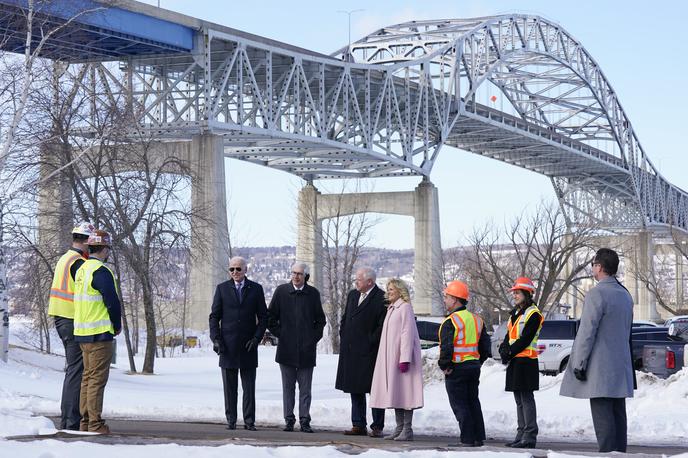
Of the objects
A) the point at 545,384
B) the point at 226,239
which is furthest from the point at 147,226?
the point at 226,239

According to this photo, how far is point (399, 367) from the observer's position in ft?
43.1

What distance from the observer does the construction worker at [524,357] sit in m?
12.9

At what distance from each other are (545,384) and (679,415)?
5.09 metres

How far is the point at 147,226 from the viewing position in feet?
98.7

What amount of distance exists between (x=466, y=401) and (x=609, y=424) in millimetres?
2188

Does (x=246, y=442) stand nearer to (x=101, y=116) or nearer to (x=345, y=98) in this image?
(x=101, y=116)

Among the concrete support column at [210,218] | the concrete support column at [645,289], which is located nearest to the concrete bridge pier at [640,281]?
the concrete support column at [645,289]

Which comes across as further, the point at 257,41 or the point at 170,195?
the point at 257,41

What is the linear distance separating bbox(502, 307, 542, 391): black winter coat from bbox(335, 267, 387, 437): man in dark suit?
5.01 feet

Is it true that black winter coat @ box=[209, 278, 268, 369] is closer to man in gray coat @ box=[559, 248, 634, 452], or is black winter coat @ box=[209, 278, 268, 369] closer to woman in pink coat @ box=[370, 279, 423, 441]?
woman in pink coat @ box=[370, 279, 423, 441]

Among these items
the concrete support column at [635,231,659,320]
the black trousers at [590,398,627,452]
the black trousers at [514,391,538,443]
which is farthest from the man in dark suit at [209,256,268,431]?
the concrete support column at [635,231,659,320]

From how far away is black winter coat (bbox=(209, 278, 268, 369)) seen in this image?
14.1 meters

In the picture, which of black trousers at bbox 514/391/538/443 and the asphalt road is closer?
the asphalt road

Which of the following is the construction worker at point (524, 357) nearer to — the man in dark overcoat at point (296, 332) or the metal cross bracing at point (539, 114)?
the man in dark overcoat at point (296, 332)
